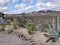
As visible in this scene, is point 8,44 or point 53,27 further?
point 8,44

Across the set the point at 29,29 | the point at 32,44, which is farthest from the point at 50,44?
the point at 29,29

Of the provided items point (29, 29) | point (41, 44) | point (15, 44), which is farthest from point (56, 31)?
point (29, 29)

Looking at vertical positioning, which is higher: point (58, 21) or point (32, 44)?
point (58, 21)

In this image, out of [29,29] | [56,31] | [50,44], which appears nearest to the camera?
[56,31]

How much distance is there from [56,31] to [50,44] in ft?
5.78

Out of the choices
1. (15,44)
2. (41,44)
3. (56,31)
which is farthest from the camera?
(15,44)

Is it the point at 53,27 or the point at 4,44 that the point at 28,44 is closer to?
the point at 4,44

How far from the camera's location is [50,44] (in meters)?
12.2

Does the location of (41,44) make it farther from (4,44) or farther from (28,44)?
(4,44)

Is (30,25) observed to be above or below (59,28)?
below

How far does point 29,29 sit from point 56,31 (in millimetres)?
9054

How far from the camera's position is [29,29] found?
19.6 m

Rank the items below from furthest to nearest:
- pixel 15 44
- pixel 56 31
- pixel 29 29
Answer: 1. pixel 29 29
2. pixel 15 44
3. pixel 56 31

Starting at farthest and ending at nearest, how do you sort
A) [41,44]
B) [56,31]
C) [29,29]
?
[29,29] → [41,44] → [56,31]
